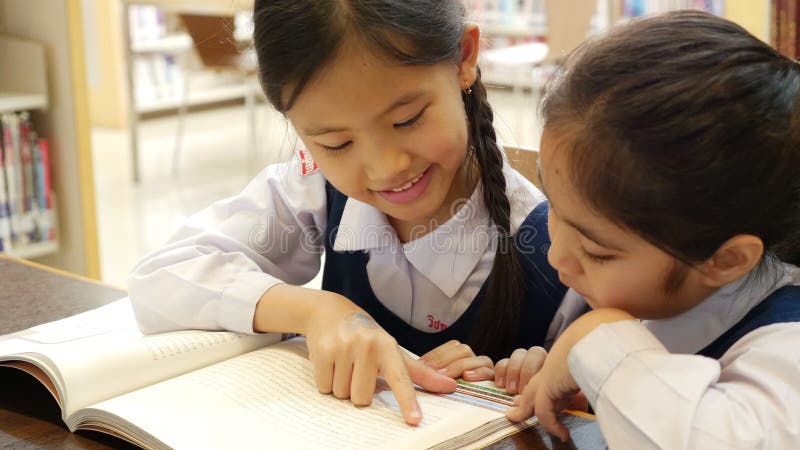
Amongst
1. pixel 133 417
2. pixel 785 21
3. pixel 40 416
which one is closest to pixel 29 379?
pixel 40 416

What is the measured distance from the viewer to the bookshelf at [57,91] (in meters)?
2.49

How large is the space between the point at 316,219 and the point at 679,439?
0.65 meters

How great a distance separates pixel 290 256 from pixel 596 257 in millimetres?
559

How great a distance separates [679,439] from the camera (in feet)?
2.08

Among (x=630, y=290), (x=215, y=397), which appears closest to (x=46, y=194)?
(x=215, y=397)

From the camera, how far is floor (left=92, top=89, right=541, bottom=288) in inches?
131

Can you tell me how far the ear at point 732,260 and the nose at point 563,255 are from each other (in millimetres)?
91

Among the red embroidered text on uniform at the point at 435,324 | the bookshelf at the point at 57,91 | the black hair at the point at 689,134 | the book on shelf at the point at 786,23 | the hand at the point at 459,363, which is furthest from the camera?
the book on shelf at the point at 786,23

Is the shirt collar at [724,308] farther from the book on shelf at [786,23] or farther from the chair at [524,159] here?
the book on shelf at [786,23]

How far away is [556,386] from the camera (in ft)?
2.42

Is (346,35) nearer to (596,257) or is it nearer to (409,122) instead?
(409,122)

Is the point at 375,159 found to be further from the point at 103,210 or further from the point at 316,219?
the point at 103,210

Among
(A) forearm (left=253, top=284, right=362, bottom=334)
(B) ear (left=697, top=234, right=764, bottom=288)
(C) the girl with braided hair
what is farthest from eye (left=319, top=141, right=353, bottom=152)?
(B) ear (left=697, top=234, right=764, bottom=288)

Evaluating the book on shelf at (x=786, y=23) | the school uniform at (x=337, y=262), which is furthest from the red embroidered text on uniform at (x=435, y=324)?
the book on shelf at (x=786, y=23)
